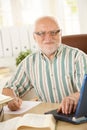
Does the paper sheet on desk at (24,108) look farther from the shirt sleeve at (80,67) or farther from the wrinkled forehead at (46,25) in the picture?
the wrinkled forehead at (46,25)

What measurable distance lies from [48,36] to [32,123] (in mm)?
911

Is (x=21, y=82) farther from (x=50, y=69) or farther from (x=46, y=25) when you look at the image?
(x=46, y=25)

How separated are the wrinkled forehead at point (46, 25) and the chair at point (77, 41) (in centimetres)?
20

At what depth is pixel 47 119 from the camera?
4.01ft

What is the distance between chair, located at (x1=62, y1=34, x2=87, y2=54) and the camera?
211cm

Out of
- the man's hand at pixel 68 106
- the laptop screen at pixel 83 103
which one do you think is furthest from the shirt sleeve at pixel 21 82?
the laptop screen at pixel 83 103

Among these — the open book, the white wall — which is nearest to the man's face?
the white wall

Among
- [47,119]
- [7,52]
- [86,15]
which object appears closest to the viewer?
[47,119]

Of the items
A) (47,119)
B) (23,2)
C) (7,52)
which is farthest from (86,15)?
(47,119)

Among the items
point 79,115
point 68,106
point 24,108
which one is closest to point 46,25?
point 24,108

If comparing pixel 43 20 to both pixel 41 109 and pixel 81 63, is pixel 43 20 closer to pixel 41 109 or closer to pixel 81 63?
pixel 81 63

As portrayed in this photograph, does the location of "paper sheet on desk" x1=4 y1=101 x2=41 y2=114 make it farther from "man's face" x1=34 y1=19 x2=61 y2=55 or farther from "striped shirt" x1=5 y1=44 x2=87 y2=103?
"man's face" x1=34 y1=19 x2=61 y2=55

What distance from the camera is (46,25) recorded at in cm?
198

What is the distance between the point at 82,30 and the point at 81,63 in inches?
23.6
